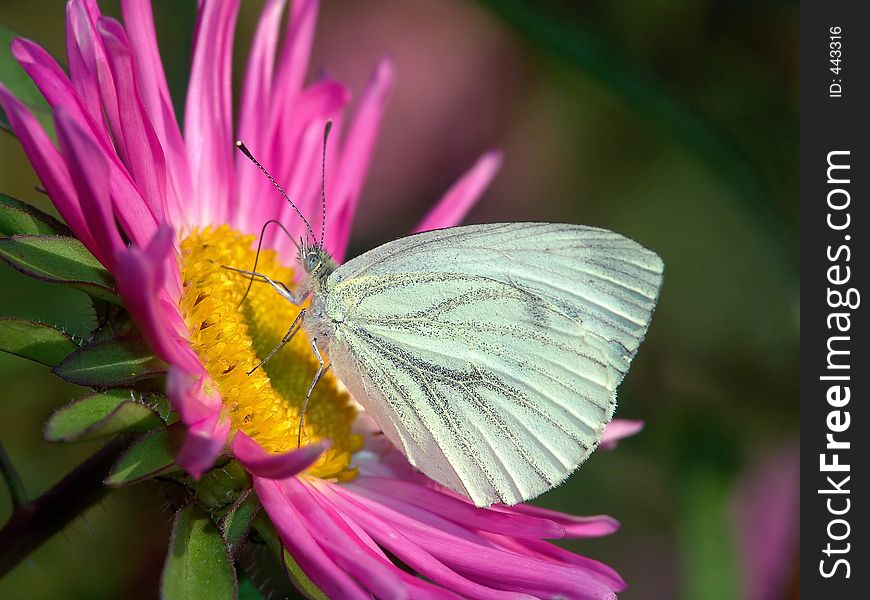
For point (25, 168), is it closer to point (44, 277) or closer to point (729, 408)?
point (44, 277)

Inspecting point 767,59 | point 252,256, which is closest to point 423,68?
point 767,59

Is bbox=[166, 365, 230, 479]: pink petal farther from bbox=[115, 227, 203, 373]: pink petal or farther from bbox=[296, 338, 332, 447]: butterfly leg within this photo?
bbox=[296, 338, 332, 447]: butterfly leg

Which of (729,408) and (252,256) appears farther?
(729,408)

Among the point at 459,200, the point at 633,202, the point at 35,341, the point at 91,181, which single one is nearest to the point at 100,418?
the point at 35,341

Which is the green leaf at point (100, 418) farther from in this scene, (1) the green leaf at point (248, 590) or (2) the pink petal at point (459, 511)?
(2) the pink petal at point (459, 511)

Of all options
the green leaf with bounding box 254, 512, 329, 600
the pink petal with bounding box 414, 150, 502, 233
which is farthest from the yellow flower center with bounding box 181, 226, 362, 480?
the pink petal with bounding box 414, 150, 502, 233
